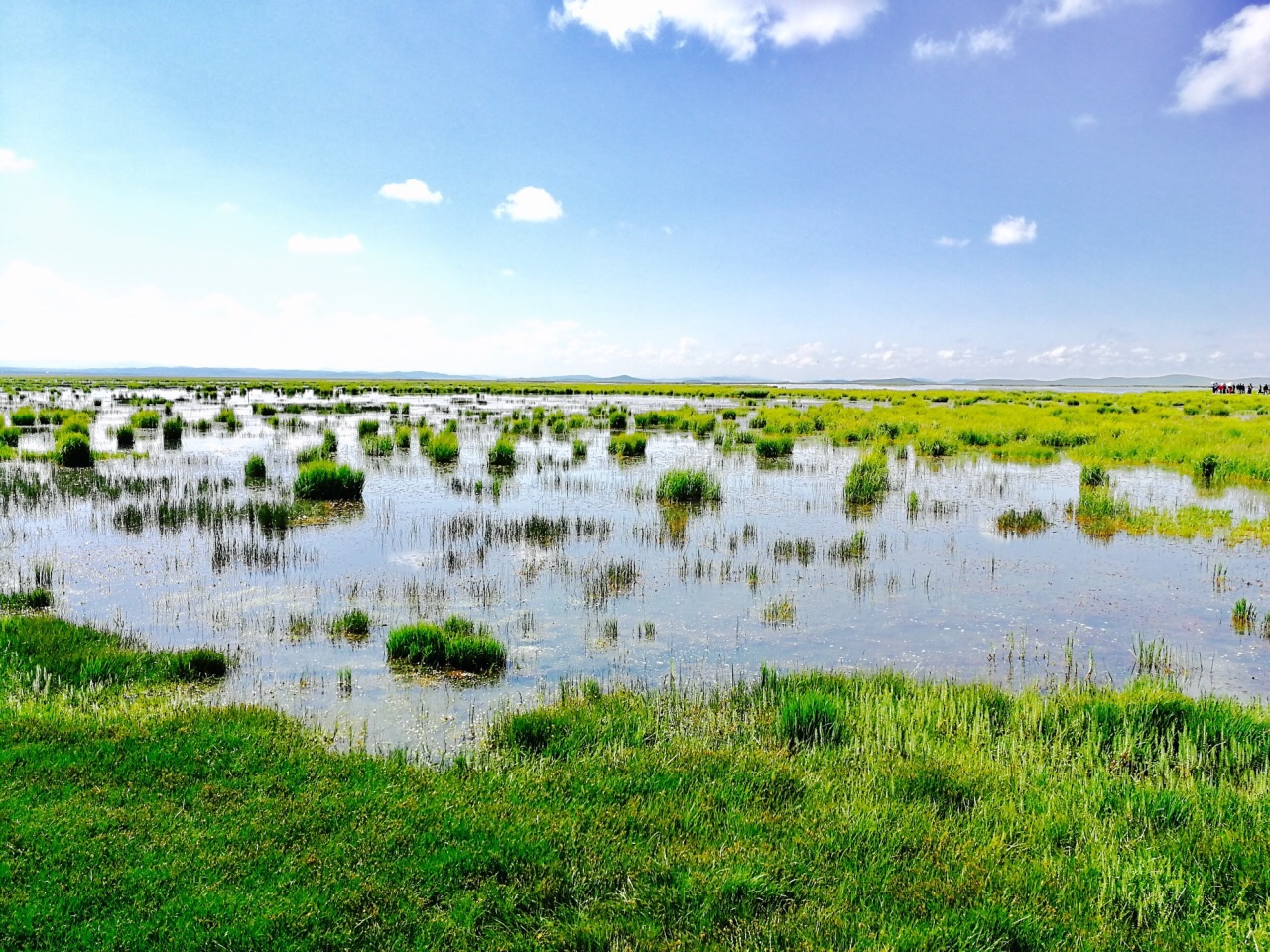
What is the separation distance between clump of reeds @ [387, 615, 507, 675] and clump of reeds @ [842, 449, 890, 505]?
1303 cm

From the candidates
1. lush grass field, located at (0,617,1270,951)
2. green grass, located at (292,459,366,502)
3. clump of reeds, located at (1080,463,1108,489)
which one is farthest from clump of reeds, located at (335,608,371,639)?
clump of reeds, located at (1080,463,1108,489)

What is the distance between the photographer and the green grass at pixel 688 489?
19.7 meters

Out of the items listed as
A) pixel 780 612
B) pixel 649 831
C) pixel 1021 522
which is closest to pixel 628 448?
pixel 1021 522

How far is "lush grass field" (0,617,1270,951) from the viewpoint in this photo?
13.1 feet

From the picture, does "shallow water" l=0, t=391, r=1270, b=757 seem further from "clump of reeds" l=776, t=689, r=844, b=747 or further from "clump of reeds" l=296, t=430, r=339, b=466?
"clump of reeds" l=296, t=430, r=339, b=466

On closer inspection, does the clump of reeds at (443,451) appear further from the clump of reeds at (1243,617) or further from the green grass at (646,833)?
the clump of reeds at (1243,617)

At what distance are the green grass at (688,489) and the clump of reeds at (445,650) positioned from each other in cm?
1105

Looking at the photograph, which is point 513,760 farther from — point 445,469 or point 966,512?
point 445,469

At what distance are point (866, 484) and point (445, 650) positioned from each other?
1504 cm

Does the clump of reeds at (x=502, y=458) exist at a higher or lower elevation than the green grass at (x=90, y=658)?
higher

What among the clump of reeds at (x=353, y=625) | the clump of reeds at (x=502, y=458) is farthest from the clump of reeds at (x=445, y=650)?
the clump of reeds at (x=502, y=458)

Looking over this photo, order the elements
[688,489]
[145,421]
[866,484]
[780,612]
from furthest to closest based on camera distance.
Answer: [145,421], [866,484], [688,489], [780,612]

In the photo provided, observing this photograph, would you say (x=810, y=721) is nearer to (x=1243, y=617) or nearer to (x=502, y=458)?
(x=1243, y=617)

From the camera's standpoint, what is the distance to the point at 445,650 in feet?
28.4
